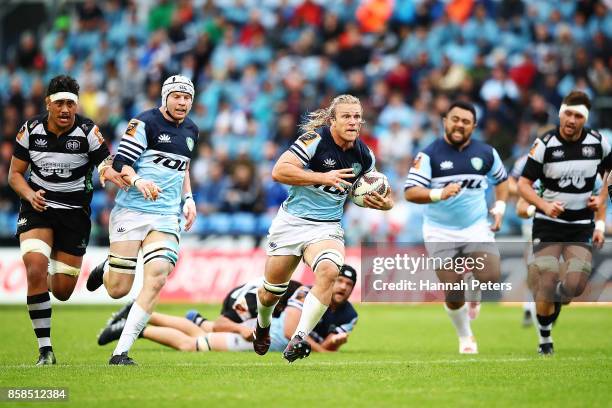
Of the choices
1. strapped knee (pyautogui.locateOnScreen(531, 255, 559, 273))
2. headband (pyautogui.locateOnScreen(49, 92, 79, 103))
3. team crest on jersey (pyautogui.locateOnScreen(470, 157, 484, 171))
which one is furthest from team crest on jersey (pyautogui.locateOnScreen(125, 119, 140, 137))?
strapped knee (pyautogui.locateOnScreen(531, 255, 559, 273))

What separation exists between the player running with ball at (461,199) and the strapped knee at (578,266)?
3.72 ft

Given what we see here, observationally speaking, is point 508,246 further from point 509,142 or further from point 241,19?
point 241,19

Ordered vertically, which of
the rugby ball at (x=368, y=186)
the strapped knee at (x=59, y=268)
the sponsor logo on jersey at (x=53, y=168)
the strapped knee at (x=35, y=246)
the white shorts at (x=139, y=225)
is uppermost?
the sponsor logo on jersey at (x=53, y=168)

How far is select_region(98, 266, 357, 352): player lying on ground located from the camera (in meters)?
13.1

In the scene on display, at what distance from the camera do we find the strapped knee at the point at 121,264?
37.3 feet

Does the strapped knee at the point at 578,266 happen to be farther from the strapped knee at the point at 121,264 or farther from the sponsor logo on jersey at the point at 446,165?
the strapped knee at the point at 121,264

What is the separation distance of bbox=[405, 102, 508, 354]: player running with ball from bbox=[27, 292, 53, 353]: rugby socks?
4.67m

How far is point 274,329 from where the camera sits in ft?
43.4

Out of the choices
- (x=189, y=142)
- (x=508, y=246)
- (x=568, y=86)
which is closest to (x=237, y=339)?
(x=189, y=142)

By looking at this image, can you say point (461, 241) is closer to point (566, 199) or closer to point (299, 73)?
point (566, 199)

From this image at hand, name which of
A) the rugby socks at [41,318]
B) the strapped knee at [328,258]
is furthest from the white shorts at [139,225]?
the strapped knee at [328,258]

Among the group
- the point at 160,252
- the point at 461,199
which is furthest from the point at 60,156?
the point at 461,199

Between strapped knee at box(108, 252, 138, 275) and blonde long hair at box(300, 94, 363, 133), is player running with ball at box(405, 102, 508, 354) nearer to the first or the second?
blonde long hair at box(300, 94, 363, 133)

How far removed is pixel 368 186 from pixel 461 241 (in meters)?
3.28
